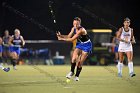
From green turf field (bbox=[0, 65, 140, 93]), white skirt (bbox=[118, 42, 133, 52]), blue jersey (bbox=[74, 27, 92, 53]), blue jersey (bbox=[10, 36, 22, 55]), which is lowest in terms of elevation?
green turf field (bbox=[0, 65, 140, 93])

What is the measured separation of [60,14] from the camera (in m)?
29.6

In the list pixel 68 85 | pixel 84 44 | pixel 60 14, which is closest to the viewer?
pixel 68 85

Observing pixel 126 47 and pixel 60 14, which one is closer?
pixel 126 47

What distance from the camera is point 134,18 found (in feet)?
99.9

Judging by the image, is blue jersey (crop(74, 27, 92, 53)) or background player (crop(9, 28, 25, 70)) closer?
blue jersey (crop(74, 27, 92, 53))

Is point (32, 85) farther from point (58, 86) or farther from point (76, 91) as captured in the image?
point (76, 91)

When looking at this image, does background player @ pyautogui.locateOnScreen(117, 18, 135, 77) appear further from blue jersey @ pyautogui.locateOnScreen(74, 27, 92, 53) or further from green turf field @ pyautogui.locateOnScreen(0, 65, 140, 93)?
blue jersey @ pyautogui.locateOnScreen(74, 27, 92, 53)

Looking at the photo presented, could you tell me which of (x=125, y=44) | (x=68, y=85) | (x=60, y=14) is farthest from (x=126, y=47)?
(x=60, y=14)

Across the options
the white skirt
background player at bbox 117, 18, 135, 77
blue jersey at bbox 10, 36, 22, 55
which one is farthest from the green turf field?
blue jersey at bbox 10, 36, 22, 55

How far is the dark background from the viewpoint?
28.8 metres

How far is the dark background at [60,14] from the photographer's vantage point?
2875 centimetres

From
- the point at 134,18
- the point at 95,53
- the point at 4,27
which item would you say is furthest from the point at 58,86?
the point at 134,18

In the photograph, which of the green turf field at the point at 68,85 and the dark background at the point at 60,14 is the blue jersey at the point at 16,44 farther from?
the dark background at the point at 60,14

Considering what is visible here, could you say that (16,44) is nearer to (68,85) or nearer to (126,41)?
(126,41)
